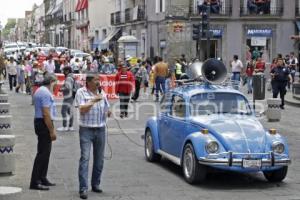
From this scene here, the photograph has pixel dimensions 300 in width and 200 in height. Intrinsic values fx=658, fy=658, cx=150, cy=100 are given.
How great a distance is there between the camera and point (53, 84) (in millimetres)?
10438

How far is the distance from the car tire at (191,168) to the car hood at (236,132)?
460 mm

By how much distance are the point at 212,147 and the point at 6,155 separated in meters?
3.41

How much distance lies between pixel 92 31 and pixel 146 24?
25.2 metres

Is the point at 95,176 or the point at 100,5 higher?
the point at 100,5

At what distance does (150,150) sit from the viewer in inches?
490

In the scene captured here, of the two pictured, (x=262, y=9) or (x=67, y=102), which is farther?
Result: (x=262, y=9)

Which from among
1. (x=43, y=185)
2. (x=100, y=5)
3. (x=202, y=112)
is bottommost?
(x=43, y=185)

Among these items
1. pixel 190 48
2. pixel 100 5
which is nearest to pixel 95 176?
pixel 190 48

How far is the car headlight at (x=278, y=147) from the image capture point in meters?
10.2

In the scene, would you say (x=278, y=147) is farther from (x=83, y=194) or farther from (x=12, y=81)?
(x=12, y=81)

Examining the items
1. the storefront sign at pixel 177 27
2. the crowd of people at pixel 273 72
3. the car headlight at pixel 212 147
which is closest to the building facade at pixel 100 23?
the storefront sign at pixel 177 27

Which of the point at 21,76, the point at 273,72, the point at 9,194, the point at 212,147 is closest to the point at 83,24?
the point at 21,76

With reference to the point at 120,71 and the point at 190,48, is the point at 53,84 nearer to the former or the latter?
the point at 120,71

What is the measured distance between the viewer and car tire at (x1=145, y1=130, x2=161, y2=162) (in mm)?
12328
